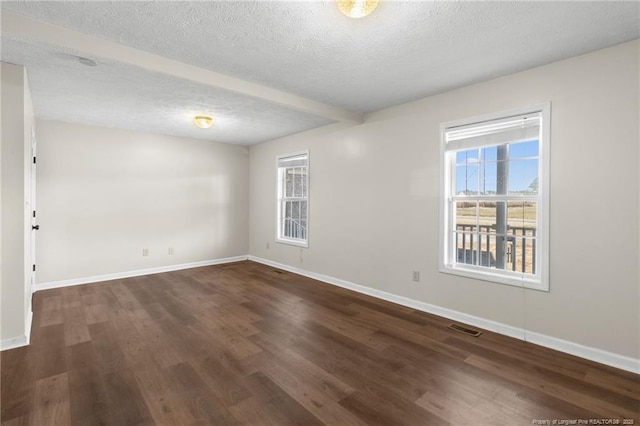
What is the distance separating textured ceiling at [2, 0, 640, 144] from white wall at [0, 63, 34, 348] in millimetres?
290

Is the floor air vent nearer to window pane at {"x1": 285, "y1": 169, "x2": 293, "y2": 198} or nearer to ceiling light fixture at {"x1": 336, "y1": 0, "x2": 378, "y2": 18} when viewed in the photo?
ceiling light fixture at {"x1": 336, "y1": 0, "x2": 378, "y2": 18}

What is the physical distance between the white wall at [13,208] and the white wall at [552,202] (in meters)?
3.55

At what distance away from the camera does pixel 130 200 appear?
5.13m

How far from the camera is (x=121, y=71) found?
2.83 m

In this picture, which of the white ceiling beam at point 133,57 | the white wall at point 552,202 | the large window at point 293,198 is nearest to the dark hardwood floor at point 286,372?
the white wall at point 552,202

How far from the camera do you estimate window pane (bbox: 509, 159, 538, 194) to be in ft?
9.42

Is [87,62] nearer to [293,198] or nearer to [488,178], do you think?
[293,198]

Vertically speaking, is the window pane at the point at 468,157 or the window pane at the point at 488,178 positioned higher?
the window pane at the point at 468,157

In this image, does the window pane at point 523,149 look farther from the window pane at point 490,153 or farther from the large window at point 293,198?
the large window at point 293,198

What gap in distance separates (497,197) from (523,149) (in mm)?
514

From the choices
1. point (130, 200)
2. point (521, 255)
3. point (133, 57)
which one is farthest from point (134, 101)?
point (521, 255)

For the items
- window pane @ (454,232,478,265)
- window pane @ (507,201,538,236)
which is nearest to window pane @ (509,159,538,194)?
window pane @ (507,201,538,236)

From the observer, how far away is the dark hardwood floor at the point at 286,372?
1825 mm

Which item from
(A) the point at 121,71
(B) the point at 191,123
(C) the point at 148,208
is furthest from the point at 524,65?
(C) the point at 148,208
